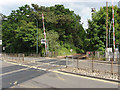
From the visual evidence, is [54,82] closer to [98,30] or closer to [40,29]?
[98,30]

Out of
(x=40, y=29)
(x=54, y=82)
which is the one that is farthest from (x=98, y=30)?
(x=54, y=82)

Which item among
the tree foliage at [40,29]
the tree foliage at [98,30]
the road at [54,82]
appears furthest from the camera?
the tree foliage at [40,29]

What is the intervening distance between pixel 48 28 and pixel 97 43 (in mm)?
18309

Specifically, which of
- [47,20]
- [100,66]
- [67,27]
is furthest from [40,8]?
[100,66]

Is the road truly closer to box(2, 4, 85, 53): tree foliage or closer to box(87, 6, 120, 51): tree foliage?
box(87, 6, 120, 51): tree foliage

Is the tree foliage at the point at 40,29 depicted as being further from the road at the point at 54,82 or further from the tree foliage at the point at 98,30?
the road at the point at 54,82

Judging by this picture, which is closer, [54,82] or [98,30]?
[54,82]

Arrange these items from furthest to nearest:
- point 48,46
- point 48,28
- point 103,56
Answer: point 48,28, point 48,46, point 103,56

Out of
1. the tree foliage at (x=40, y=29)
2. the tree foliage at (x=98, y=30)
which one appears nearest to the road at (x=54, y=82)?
the tree foliage at (x=98, y=30)

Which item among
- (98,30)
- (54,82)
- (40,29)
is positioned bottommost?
(54,82)

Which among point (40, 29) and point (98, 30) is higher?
point (40, 29)

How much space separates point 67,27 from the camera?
144 feet

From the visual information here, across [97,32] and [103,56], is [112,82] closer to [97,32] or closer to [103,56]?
[103,56]

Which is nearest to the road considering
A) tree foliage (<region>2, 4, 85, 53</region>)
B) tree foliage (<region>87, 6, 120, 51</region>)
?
tree foliage (<region>87, 6, 120, 51</region>)
